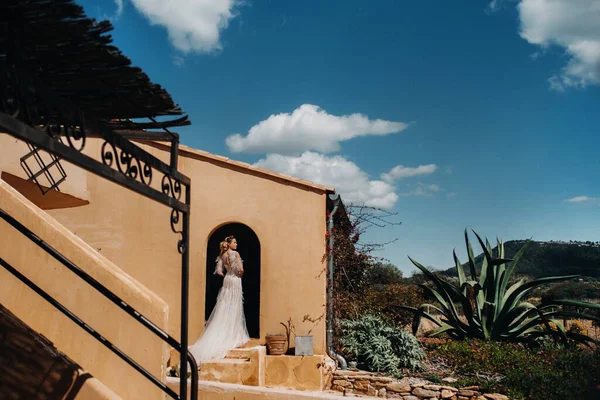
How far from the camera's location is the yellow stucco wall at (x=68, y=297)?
204 inches

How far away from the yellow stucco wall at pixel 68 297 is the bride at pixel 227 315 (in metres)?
3.71

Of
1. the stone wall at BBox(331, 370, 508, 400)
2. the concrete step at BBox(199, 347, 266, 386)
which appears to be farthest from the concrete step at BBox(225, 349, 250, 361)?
the stone wall at BBox(331, 370, 508, 400)

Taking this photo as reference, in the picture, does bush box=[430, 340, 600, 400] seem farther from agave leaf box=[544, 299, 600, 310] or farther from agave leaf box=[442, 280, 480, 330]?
agave leaf box=[544, 299, 600, 310]

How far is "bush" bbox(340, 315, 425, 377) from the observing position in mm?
9633

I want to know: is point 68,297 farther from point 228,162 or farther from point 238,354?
point 228,162

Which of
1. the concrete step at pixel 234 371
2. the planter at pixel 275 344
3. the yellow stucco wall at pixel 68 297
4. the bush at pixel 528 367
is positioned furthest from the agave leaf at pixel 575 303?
the yellow stucco wall at pixel 68 297

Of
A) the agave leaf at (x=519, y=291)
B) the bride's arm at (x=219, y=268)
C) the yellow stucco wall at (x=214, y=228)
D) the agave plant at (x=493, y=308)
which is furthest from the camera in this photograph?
the agave plant at (x=493, y=308)

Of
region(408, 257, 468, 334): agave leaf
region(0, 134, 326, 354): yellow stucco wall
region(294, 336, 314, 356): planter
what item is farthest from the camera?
region(408, 257, 468, 334): agave leaf

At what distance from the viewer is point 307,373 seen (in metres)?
9.31

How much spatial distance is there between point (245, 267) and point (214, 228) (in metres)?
1.28

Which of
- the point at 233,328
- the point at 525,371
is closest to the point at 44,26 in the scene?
the point at 233,328

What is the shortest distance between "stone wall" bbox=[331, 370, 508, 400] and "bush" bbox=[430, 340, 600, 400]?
27cm

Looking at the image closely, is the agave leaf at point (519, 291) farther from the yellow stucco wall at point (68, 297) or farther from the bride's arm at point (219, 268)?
the yellow stucco wall at point (68, 297)

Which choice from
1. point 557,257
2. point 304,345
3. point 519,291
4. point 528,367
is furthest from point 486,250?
point 557,257
